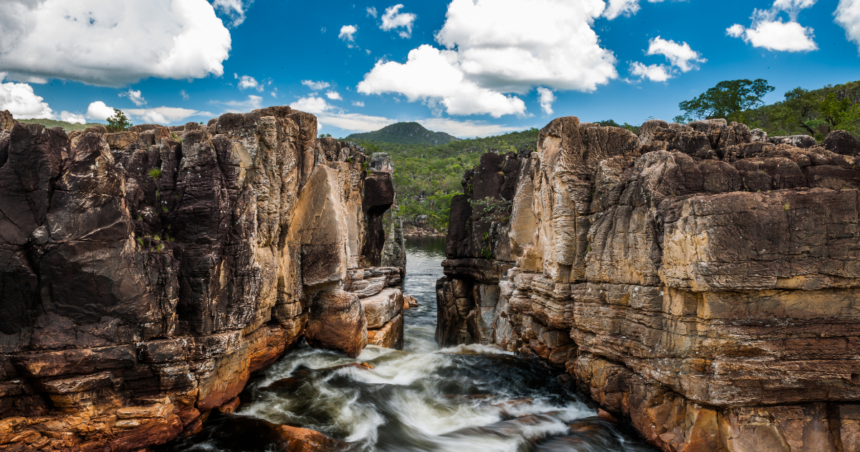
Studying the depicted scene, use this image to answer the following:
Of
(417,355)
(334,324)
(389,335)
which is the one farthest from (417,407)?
(389,335)

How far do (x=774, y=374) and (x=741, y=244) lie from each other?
7.68 feet

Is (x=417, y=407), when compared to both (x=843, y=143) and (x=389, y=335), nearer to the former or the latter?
(x=389, y=335)

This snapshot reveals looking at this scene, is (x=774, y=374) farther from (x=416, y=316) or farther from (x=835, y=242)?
(x=416, y=316)

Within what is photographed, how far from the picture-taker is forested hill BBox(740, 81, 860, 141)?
2859 cm

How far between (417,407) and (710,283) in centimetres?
743

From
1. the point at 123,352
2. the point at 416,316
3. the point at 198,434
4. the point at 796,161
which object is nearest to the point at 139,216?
the point at 123,352

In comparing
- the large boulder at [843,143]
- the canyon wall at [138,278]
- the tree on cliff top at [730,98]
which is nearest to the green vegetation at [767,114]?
the tree on cliff top at [730,98]

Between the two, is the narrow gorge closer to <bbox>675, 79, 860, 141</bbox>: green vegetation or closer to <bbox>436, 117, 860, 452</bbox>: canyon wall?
<bbox>436, 117, 860, 452</bbox>: canyon wall

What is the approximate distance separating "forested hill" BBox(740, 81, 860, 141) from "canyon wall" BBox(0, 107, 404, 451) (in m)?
35.5

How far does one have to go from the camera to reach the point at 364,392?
453 inches

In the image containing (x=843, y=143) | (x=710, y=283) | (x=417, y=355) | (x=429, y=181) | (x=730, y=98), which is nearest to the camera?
(x=710, y=283)

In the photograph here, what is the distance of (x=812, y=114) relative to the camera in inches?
1631

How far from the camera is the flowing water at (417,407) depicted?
9078 millimetres

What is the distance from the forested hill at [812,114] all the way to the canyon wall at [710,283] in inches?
1007
